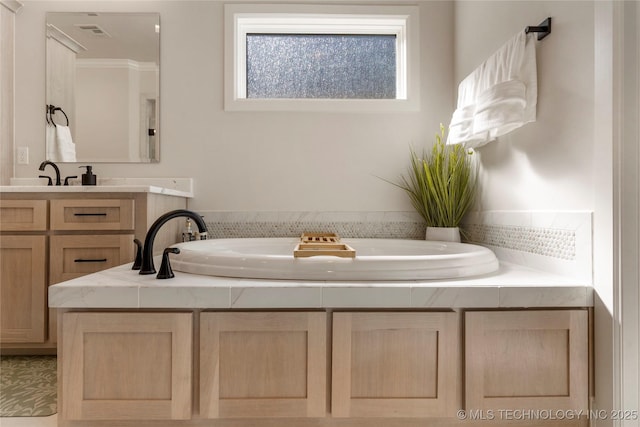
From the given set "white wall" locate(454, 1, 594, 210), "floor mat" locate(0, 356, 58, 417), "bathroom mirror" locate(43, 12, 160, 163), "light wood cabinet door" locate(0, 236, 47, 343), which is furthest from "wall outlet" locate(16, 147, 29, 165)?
"white wall" locate(454, 1, 594, 210)

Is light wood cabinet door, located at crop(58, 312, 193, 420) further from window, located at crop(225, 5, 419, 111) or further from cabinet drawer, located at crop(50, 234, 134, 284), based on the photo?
window, located at crop(225, 5, 419, 111)

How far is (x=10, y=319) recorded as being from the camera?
1.81m

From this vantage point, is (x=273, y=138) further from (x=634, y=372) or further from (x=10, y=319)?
(x=634, y=372)

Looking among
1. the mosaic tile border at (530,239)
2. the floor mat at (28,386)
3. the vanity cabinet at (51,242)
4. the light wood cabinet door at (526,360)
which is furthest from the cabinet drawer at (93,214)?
the mosaic tile border at (530,239)

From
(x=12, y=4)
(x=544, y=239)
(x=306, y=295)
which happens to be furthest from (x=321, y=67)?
(x=12, y=4)

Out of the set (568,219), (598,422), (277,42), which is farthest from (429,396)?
(277,42)

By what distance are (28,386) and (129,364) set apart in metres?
0.97

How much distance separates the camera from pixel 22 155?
2314mm

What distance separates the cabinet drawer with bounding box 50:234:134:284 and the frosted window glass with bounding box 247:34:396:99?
1276mm

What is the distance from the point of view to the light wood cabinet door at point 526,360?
3.58 ft

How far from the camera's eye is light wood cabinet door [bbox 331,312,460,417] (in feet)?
3.55

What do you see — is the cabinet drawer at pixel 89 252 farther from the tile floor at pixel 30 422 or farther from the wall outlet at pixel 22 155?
the wall outlet at pixel 22 155

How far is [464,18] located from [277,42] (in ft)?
3.99

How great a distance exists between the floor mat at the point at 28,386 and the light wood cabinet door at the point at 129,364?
55 cm
